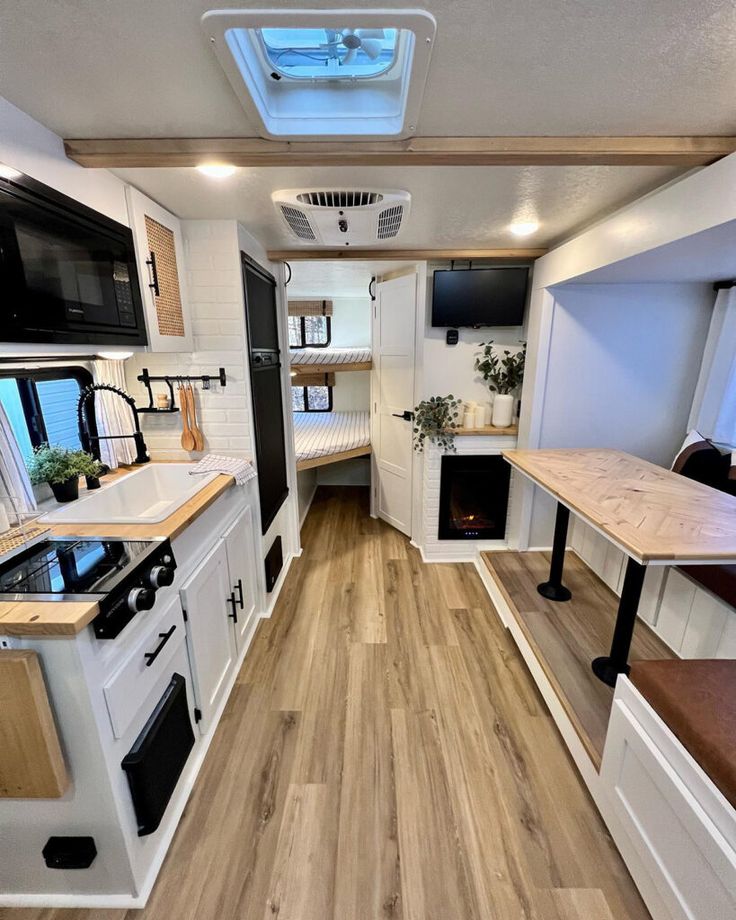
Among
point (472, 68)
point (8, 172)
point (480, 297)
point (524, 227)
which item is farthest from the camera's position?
point (480, 297)

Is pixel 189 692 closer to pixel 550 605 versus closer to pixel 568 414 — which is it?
pixel 550 605

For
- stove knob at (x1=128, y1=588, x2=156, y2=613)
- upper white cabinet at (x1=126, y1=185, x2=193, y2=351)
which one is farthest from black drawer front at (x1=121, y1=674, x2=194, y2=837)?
upper white cabinet at (x1=126, y1=185, x2=193, y2=351)

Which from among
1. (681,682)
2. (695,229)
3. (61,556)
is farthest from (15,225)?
(681,682)

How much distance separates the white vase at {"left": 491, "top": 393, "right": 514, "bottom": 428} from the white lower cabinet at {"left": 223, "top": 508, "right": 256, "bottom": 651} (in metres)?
1.95

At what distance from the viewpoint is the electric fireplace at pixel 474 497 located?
9.93ft

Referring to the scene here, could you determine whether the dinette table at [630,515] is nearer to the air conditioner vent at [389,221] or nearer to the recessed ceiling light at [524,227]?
the recessed ceiling light at [524,227]

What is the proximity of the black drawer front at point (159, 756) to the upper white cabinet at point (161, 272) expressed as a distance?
1.39 meters

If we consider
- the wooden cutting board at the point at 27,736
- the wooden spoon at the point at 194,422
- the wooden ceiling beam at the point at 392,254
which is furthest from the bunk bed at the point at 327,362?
the wooden cutting board at the point at 27,736

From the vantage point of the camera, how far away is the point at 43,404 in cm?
171

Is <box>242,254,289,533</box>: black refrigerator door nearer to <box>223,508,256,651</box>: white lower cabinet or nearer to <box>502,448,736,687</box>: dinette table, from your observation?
<box>223,508,256,651</box>: white lower cabinet

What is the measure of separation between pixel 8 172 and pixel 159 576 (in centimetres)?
115

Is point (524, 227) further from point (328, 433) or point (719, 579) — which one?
point (328, 433)

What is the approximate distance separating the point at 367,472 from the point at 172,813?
3.82 metres

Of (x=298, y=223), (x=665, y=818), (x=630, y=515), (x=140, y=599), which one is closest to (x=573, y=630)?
(x=630, y=515)
